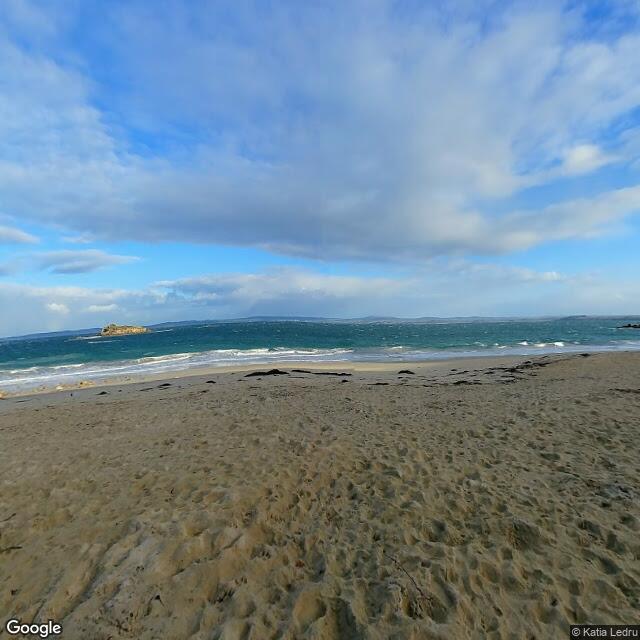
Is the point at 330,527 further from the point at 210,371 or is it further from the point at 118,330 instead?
the point at 118,330

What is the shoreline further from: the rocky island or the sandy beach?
the rocky island

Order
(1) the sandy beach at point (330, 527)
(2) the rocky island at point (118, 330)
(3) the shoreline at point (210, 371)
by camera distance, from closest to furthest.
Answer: (1) the sandy beach at point (330, 527) < (3) the shoreline at point (210, 371) < (2) the rocky island at point (118, 330)

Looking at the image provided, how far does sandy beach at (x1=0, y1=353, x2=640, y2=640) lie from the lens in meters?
3.51

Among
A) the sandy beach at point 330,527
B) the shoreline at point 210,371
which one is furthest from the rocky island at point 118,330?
the sandy beach at point 330,527

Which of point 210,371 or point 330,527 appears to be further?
point 210,371

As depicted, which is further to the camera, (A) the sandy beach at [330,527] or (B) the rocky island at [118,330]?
(B) the rocky island at [118,330]

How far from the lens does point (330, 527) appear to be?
489 cm

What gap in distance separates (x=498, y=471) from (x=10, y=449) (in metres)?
11.4

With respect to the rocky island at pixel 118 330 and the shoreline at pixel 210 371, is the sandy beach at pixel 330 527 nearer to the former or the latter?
the shoreline at pixel 210 371

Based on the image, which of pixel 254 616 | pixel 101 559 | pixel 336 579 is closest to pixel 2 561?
pixel 101 559

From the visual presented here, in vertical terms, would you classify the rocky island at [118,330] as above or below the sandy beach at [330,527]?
above

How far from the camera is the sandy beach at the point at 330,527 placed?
11.5 feet

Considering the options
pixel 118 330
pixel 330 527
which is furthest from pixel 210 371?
pixel 118 330

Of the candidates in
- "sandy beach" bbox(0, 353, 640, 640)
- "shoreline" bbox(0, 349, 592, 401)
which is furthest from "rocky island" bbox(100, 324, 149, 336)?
"sandy beach" bbox(0, 353, 640, 640)
